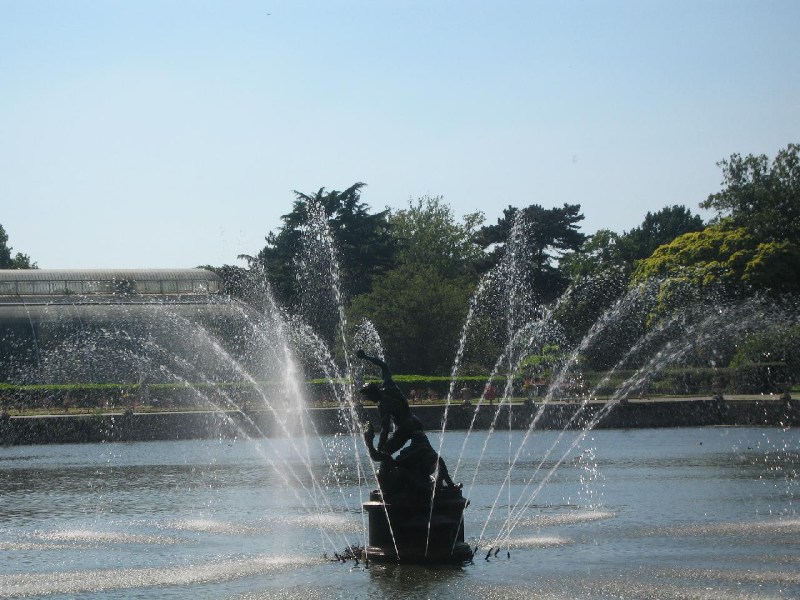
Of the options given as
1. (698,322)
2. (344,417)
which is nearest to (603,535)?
(344,417)

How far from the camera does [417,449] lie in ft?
53.9

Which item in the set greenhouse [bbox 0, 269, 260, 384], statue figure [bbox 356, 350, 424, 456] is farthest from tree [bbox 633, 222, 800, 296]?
statue figure [bbox 356, 350, 424, 456]

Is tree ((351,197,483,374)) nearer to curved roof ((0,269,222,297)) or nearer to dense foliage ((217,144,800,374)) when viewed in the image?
dense foliage ((217,144,800,374))

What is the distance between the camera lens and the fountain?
1625 centimetres

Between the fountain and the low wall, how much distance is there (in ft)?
0.34

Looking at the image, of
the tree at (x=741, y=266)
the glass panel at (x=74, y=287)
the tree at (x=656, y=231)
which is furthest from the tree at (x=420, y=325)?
the tree at (x=656, y=231)

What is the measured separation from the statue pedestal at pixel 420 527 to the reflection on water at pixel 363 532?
0.98 feet

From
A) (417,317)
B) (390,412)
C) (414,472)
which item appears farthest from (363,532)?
A: (417,317)

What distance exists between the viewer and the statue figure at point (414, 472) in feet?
53.4

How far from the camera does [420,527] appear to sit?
16.2m

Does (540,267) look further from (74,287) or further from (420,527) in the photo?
(420,527)

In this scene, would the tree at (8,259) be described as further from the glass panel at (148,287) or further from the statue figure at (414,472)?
the statue figure at (414,472)

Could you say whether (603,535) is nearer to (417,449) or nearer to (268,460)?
(417,449)

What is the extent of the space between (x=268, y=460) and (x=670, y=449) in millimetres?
10924
